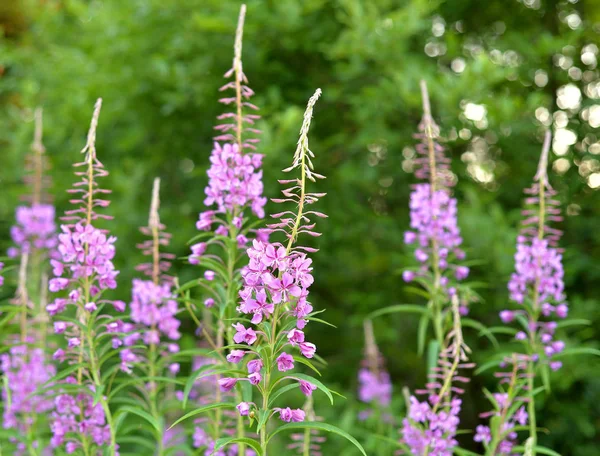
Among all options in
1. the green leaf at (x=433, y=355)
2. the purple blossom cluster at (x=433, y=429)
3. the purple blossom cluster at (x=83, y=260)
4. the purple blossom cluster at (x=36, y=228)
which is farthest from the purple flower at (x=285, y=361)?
the purple blossom cluster at (x=36, y=228)

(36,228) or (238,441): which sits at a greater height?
(36,228)

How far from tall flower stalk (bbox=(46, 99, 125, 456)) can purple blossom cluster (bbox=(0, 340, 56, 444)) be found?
0.56 m

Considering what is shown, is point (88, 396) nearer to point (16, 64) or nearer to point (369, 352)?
point (369, 352)

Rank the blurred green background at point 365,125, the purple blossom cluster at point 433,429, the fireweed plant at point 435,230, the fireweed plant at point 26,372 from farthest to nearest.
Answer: the blurred green background at point 365,125 < the fireweed plant at point 435,230 < the fireweed plant at point 26,372 < the purple blossom cluster at point 433,429

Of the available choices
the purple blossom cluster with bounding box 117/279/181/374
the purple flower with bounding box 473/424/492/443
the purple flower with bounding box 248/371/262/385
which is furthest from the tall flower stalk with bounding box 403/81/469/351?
the purple flower with bounding box 248/371/262/385

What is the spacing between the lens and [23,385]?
3711mm

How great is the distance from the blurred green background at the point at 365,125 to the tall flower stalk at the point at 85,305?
123 inches

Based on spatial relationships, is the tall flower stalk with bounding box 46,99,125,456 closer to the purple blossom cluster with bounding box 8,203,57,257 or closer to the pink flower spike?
the pink flower spike

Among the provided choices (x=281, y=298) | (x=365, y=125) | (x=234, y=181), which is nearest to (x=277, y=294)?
(x=281, y=298)

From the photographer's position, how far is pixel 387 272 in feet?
25.1

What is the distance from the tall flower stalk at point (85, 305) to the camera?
2848 mm

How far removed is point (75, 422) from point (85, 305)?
593 millimetres

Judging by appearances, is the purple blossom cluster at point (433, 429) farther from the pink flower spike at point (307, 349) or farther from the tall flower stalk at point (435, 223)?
the pink flower spike at point (307, 349)

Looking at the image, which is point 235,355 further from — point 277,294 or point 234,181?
point 234,181
